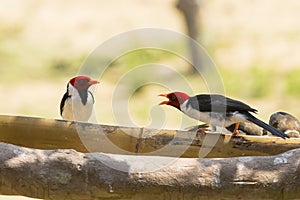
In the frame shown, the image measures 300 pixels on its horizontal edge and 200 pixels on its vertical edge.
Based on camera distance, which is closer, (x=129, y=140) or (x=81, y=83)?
(x=129, y=140)

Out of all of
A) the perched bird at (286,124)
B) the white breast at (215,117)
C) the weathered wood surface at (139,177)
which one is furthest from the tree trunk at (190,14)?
the weathered wood surface at (139,177)

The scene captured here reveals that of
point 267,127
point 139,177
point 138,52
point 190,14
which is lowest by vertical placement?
point 139,177

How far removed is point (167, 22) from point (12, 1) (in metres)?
3.27

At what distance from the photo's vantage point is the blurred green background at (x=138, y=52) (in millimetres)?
10961

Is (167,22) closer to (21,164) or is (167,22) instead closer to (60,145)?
(60,145)

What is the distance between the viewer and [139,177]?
2621 millimetres

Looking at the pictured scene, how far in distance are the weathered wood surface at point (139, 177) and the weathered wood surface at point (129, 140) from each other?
25.0 inches

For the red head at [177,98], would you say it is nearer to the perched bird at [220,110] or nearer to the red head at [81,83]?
the perched bird at [220,110]

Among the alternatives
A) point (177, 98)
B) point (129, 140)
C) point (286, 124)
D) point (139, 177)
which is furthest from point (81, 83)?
point (139, 177)

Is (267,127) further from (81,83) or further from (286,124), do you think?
(81,83)

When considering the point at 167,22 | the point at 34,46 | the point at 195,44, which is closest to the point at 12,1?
the point at 34,46

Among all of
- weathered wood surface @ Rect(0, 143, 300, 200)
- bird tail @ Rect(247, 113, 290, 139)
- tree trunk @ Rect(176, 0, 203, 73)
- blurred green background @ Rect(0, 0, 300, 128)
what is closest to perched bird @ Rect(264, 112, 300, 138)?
bird tail @ Rect(247, 113, 290, 139)

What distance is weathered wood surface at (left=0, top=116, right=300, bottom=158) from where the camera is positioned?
3.35m

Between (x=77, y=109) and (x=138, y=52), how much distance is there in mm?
7582
